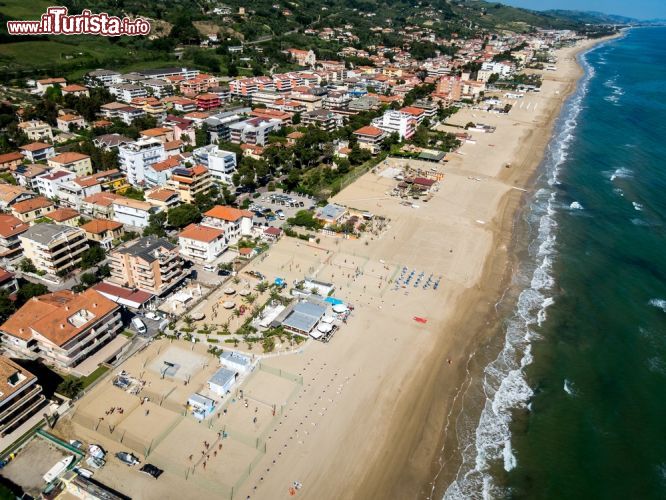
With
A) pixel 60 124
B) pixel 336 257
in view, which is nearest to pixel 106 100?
pixel 60 124

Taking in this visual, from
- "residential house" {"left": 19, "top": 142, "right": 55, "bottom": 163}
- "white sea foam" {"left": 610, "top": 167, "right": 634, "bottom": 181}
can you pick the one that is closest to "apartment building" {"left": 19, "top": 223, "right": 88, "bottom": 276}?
"residential house" {"left": 19, "top": 142, "right": 55, "bottom": 163}

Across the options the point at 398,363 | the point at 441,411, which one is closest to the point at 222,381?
the point at 398,363

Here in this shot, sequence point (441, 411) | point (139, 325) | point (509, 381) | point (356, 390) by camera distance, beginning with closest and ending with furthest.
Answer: point (441, 411) < point (356, 390) < point (509, 381) < point (139, 325)

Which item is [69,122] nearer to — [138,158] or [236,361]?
[138,158]

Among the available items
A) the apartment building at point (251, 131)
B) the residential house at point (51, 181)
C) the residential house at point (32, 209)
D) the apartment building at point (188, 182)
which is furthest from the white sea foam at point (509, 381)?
the residential house at point (51, 181)

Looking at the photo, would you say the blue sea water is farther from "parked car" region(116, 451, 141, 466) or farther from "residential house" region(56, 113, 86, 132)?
"residential house" region(56, 113, 86, 132)

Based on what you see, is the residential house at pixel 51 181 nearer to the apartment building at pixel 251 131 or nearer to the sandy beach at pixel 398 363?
the apartment building at pixel 251 131
